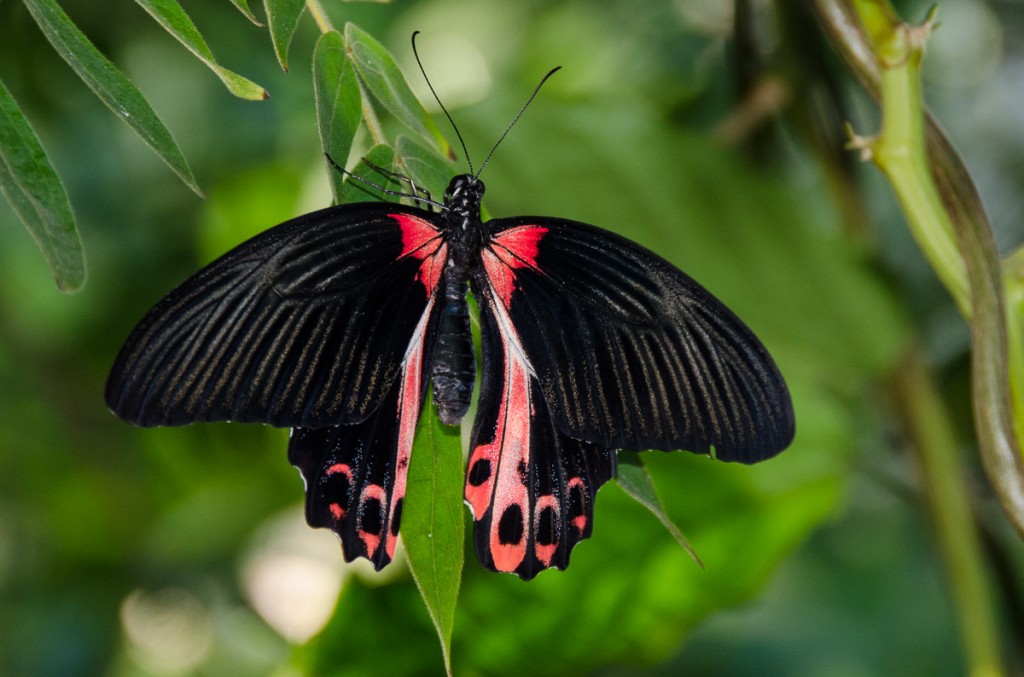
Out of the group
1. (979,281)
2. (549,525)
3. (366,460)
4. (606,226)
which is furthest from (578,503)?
(606,226)

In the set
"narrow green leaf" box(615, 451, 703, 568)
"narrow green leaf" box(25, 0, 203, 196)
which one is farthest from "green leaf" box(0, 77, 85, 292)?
"narrow green leaf" box(615, 451, 703, 568)

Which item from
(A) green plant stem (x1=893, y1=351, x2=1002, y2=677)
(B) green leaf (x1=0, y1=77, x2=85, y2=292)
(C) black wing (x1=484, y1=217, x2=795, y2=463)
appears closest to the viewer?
(B) green leaf (x1=0, y1=77, x2=85, y2=292)

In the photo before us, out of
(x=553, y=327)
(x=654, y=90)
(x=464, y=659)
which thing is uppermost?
(x=654, y=90)

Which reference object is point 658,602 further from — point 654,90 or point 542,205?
point 654,90

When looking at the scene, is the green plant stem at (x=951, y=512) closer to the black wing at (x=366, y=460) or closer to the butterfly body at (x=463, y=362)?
the butterfly body at (x=463, y=362)

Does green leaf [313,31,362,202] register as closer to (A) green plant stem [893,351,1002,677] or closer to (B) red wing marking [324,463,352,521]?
(B) red wing marking [324,463,352,521]

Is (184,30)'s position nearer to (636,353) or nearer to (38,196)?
(38,196)

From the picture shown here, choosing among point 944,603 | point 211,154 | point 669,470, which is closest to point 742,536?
point 669,470

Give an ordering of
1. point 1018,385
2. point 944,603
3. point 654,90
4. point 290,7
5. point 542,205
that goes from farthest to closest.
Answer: point 944,603 < point 654,90 < point 542,205 < point 1018,385 < point 290,7
